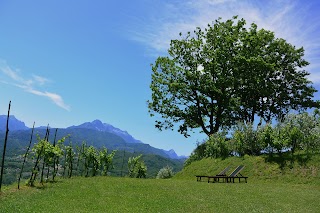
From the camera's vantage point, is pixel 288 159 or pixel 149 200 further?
pixel 288 159

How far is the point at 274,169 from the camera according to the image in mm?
39281

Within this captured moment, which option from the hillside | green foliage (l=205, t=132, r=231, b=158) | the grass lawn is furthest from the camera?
green foliage (l=205, t=132, r=231, b=158)

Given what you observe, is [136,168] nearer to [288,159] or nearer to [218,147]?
[218,147]

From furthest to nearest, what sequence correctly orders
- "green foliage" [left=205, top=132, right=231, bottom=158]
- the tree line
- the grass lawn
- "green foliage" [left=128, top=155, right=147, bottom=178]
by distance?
1. "green foliage" [left=128, top=155, right=147, bottom=178]
2. "green foliage" [left=205, top=132, right=231, bottom=158]
3. the tree line
4. the grass lawn

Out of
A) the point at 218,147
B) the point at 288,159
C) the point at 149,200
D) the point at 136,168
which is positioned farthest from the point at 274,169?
the point at 136,168

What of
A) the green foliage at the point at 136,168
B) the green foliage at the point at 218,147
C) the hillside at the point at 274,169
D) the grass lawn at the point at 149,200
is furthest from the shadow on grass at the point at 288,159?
the green foliage at the point at 136,168

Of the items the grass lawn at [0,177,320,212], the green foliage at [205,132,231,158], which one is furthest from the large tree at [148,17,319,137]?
the grass lawn at [0,177,320,212]

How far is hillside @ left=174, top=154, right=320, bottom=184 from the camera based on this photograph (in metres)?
35.8

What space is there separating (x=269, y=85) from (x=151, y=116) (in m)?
24.6

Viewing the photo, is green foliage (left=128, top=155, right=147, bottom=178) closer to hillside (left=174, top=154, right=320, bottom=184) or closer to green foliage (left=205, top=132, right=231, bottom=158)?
hillside (left=174, top=154, right=320, bottom=184)

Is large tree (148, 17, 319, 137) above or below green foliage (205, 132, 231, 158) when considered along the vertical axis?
above

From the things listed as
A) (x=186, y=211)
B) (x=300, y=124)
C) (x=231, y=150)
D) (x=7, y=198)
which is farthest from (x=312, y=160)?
(x=7, y=198)

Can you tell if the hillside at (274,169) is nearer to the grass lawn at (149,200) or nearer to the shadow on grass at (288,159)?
the shadow on grass at (288,159)

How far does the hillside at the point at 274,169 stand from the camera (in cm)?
3578
